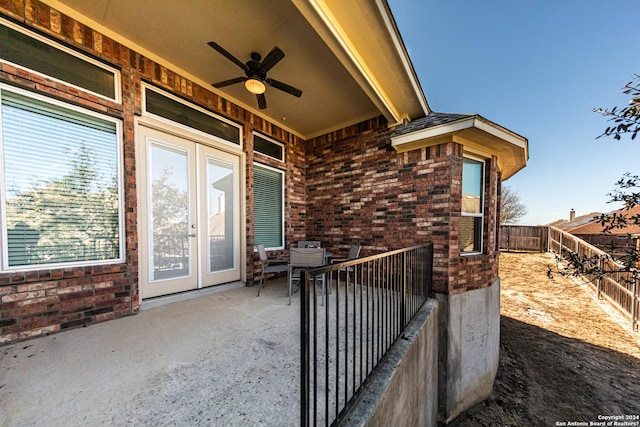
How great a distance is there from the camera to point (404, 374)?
190 centimetres

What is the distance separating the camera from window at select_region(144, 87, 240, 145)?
2955 mm

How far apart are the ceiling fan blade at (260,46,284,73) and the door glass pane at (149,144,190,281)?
5.74 ft

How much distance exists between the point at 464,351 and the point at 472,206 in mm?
2375

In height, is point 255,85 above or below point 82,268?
above

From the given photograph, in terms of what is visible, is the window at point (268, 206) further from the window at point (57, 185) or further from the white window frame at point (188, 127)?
the window at point (57, 185)

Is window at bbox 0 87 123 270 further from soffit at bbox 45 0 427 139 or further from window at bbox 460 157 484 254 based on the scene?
window at bbox 460 157 484 254

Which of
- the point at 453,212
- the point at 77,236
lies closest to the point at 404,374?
the point at 453,212

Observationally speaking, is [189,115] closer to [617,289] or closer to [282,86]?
[282,86]

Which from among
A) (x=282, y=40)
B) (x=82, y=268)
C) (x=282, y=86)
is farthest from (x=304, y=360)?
(x=282, y=40)

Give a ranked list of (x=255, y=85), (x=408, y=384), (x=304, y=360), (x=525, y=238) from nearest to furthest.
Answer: (x=304, y=360) < (x=408, y=384) < (x=255, y=85) < (x=525, y=238)

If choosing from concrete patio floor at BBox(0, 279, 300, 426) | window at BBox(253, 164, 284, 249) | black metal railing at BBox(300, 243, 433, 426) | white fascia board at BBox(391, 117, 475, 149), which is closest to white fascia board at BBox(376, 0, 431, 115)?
white fascia board at BBox(391, 117, 475, 149)

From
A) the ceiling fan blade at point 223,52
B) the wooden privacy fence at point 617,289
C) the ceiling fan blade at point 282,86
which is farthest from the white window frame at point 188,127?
the wooden privacy fence at point 617,289

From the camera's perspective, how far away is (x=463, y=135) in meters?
3.33

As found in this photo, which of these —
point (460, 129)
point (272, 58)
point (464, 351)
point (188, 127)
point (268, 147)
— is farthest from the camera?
point (268, 147)
